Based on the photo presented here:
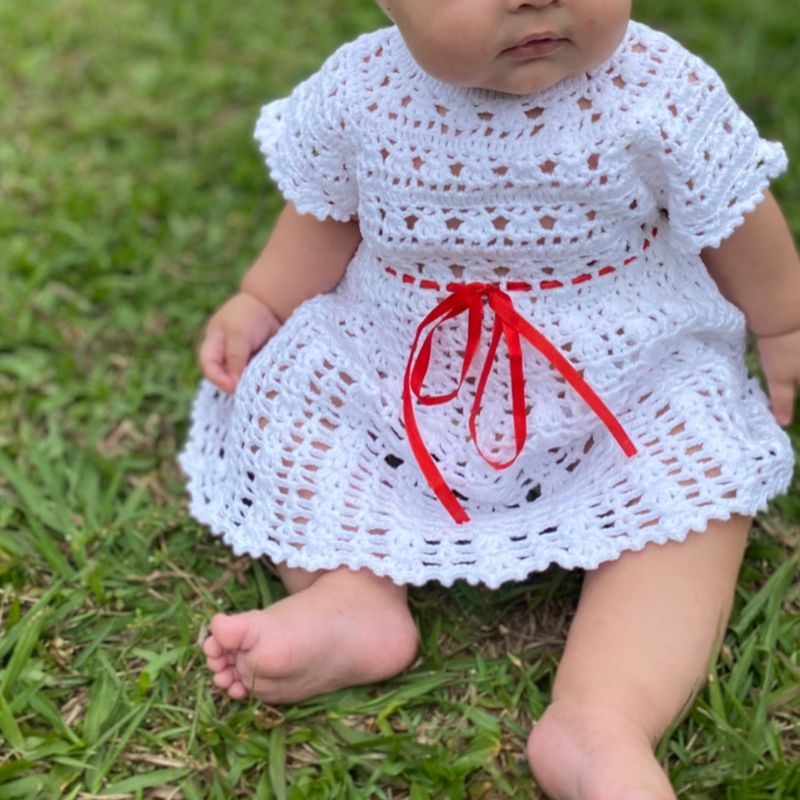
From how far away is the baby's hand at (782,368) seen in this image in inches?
55.2

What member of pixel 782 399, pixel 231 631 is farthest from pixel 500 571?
pixel 782 399

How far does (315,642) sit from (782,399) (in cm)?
61

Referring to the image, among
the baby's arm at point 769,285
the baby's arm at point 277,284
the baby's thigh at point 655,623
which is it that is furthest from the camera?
the baby's arm at point 277,284

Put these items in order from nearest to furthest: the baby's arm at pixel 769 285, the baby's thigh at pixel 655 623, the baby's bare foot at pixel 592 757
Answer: the baby's bare foot at pixel 592 757 < the baby's thigh at pixel 655 623 < the baby's arm at pixel 769 285

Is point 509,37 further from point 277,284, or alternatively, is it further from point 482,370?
point 277,284

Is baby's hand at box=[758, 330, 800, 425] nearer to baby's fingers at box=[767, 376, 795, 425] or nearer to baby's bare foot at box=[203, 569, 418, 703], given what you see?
baby's fingers at box=[767, 376, 795, 425]

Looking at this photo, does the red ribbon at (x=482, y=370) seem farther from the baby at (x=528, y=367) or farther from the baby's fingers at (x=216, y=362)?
the baby's fingers at (x=216, y=362)

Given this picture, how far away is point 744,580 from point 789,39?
4.37ft

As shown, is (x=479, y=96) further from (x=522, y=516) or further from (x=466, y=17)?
(x=522, y=516)

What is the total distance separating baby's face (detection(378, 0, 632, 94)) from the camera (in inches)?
44.2

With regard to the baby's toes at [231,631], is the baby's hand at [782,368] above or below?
below

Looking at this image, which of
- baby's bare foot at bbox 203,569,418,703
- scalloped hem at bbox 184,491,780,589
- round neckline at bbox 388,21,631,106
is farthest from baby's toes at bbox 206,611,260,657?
round neckline at bbox 388,21,631,106

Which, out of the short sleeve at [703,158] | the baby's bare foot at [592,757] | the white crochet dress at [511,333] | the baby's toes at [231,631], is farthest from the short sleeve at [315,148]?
the baby's bare foot at [592,757]

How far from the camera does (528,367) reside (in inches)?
53.0
